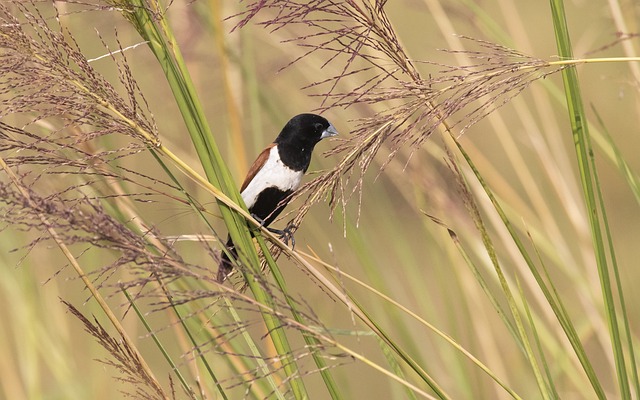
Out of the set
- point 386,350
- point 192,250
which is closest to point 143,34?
point 386,350

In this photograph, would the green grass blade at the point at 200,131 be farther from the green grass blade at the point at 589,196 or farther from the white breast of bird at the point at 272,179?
the white breast of bird at the point at 272,179

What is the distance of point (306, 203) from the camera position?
1059 mm

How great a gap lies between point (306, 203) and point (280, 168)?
0.80m

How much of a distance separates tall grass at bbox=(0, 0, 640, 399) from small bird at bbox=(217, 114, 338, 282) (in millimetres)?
68

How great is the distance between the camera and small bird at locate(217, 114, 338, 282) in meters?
1.85

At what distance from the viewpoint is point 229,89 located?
1623 millimetres

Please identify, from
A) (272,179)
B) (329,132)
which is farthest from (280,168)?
(329,132)

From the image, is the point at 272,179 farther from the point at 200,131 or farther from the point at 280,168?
the point at 200,131

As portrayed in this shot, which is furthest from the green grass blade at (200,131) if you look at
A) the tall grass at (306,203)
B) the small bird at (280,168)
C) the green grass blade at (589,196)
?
the small bird at (280,168)

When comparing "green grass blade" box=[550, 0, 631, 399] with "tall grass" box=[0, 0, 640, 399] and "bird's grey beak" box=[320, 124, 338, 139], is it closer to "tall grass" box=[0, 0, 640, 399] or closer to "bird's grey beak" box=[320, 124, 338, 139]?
"tall grass" box=[0, 0, 640, 399]

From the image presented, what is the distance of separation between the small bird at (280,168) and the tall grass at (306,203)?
0.07 meters

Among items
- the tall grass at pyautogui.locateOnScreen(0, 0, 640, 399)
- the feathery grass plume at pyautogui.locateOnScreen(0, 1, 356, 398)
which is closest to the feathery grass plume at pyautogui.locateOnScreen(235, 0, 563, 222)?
the tall grass at pyautogui.locateOnScreen(0, 0, 640, 399)

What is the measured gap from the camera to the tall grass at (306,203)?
953 millimetres

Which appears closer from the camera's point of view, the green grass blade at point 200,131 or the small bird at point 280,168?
the green grass blade at point 200,131
